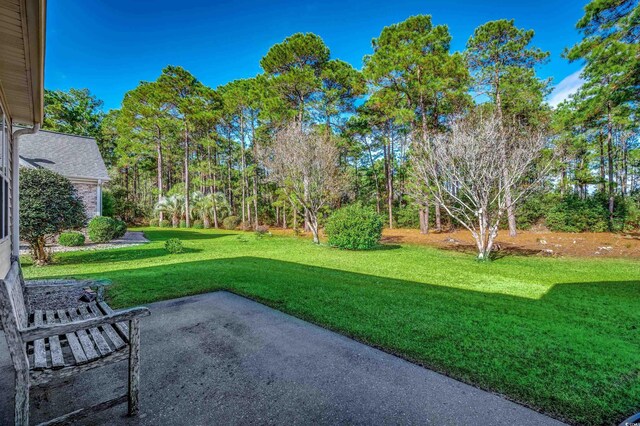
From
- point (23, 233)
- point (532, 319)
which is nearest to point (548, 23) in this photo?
point (532, 319)

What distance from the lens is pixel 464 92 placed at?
50.1ft

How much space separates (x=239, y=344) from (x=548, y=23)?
1779cm

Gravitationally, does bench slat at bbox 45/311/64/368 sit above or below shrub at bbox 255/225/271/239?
above

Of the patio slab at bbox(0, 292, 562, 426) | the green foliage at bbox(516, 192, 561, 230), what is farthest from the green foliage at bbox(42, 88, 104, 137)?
the green foliage at bbox(516, 192, 561, 230)

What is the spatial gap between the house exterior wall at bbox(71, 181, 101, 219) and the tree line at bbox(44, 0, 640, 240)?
7.84 meters

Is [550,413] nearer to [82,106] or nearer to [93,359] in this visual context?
[93,359]

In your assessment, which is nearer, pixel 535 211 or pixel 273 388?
pixel 273 388

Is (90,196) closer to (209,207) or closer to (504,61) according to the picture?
(209,207)

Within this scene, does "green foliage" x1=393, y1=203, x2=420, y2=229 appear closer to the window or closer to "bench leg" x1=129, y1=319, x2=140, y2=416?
the window

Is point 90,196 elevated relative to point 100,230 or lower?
elevated

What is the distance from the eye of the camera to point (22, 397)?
4.91ft

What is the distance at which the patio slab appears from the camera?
188 centimetres

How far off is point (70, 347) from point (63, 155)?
16.0 meters

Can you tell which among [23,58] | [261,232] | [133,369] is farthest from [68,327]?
[261,232]
